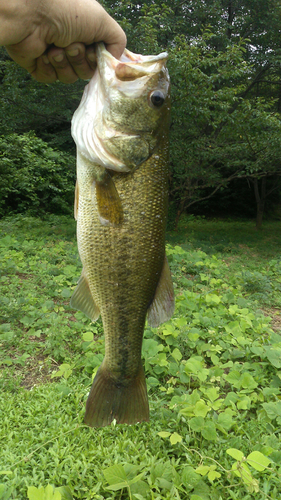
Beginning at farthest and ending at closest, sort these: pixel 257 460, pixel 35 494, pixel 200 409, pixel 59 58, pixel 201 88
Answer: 1. pixel 201 88
2. pixel 200 409
3. pixel 257 460
4. pixel 59 58
5. pixel 35 494

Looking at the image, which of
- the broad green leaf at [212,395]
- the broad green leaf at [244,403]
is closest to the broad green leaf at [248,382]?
the broad green leaf at [244,403]

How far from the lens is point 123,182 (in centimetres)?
148

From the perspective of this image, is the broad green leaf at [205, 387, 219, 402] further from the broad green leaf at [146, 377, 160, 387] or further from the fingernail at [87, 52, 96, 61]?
the fingernail at [87, 52, 96, 61]

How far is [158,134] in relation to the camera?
153 cm

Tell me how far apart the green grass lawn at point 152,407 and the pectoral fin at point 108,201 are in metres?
1.35

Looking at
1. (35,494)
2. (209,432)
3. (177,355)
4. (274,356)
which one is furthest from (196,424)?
(274,356)

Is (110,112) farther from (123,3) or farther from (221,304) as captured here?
(123,3)

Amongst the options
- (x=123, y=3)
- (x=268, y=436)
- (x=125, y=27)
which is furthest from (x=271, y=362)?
(x=123, y=3)

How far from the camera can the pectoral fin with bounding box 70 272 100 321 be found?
1.68 meters

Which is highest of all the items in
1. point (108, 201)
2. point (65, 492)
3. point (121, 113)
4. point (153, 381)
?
point (121, 113)

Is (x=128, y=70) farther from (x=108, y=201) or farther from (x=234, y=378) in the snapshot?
(x=234, y=378)

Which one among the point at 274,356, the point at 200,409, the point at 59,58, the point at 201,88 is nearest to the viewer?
the point at 59,58

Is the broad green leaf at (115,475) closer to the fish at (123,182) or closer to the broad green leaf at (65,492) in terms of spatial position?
the broad green leaf at (65,492)

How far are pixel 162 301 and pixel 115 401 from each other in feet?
1.93
